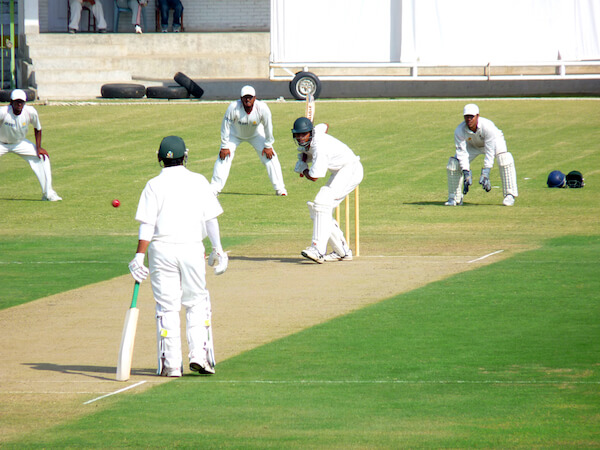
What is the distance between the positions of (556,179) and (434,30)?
10.6 m

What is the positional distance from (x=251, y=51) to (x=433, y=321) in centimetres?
2598

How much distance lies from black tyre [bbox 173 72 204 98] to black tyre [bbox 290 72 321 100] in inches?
144

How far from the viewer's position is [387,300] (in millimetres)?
10461

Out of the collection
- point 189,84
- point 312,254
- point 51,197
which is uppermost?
point 189,84

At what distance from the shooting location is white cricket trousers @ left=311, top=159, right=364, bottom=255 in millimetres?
12523

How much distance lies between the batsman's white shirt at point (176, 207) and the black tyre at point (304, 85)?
861 inches

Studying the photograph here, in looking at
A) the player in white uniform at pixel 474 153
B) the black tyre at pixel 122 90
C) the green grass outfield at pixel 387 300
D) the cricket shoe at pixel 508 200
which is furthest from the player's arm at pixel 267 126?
the black tyre at pixel 122 90

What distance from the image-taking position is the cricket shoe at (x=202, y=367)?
752 cm

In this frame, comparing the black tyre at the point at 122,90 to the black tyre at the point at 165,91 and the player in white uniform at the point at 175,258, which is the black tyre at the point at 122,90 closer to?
the black tyre at the point at 165,91

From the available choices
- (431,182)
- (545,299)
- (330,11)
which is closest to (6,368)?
(545,299)

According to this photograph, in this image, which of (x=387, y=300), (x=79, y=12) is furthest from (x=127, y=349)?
(x=79, y=12)

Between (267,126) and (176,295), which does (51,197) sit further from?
(176,295)

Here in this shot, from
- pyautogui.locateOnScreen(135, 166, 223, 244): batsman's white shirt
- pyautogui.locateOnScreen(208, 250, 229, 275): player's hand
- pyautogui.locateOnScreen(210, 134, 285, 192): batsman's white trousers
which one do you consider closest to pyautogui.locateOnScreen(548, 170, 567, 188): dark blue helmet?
pyautogui.locateOnScreen(210, 134, 285, 192): batsman's white trousers

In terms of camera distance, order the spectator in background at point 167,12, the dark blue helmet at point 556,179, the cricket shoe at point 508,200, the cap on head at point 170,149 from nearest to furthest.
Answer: the cap on head at point 170,149, the cricket shoe at point 508,200, the dark blue helmet at point 556,179, the spectator in background at point 167,12
